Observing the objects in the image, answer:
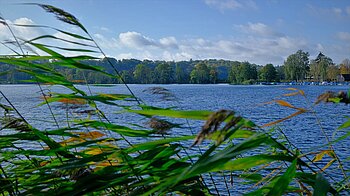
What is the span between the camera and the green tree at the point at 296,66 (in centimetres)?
→ 17712

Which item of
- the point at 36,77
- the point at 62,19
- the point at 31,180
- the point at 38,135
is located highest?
the point at 62,19

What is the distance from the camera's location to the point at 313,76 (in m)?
179

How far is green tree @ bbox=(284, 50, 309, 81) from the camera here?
581ft

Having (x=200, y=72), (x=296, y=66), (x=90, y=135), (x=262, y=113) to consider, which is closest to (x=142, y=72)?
(x=262, y=113)

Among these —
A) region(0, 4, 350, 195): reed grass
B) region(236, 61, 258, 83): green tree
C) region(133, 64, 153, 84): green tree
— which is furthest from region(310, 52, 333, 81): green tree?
region(0, 4, 350, 195): reed grass

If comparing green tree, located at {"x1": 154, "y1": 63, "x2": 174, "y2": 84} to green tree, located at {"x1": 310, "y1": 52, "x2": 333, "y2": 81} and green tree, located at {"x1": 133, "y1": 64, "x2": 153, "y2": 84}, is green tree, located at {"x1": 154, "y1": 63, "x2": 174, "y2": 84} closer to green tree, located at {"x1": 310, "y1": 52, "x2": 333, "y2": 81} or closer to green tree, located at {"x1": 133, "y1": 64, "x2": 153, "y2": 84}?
green tree, located at {"x1": 133, "y1": 64, "x2": 153, "y2": 84}

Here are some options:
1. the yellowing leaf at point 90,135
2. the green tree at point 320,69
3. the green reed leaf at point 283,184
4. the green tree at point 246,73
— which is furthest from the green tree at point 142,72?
the green tree at point 320,69

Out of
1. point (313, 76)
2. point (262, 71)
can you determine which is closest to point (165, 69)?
point (262, 71)

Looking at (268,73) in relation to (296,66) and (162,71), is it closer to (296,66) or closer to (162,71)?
(296,66)

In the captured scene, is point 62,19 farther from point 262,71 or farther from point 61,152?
point 262,71

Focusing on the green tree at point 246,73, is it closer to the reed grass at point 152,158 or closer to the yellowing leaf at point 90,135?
the yellowing leaf at point 90,135

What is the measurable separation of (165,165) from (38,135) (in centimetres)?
73

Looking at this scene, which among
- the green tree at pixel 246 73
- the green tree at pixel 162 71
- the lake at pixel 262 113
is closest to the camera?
the lake at pixel 262 113

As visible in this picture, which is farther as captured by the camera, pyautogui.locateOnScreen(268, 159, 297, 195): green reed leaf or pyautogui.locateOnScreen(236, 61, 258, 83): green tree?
pyautogui.locateOnScreen(236, 61, 258, 83): green tree
